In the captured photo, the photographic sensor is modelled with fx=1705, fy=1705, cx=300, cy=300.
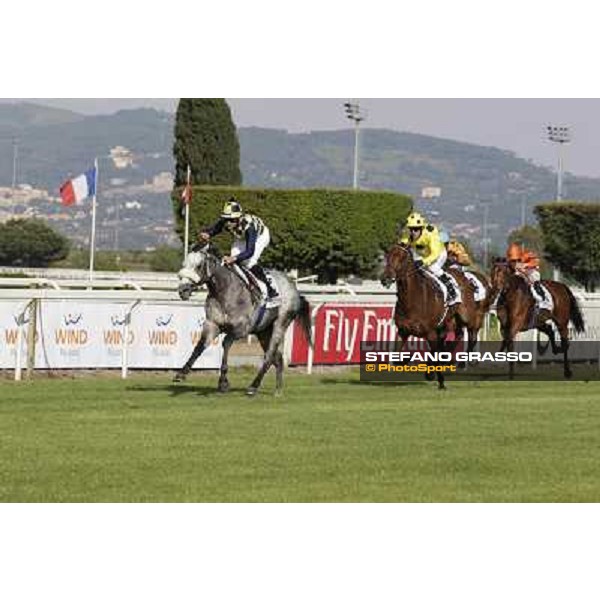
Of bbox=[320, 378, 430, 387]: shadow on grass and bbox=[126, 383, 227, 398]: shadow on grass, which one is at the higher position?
bbox=[320, 378, 430, 387]: shadow on grass

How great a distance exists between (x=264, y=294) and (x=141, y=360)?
4.30 metres

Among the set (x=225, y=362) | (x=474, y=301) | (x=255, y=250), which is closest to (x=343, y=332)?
(x=474, y=301)

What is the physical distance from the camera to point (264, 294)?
1959cm

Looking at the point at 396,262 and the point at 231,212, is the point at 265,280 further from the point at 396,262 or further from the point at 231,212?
the point at 396,262

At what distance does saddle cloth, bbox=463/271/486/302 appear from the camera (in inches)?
956

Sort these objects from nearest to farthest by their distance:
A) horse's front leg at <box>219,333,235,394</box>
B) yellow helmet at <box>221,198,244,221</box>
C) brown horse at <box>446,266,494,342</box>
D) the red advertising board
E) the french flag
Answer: yellow helmet at <box>221,198,244,221</box>
horse's front leg at <box>219,333,235,394</box>
brown horse at <box>446,266,494,342</box>
the red advertising board
the french flag

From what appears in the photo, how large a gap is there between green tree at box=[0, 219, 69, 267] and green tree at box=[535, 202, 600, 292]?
1629 inches

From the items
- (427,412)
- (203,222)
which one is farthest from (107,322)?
(203,222)

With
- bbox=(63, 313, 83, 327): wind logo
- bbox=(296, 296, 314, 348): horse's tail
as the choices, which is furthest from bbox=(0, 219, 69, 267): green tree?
bbox=(296, 296, 314, 348): horse's tail

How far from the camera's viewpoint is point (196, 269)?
18984mm

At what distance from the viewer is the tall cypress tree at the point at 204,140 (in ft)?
166

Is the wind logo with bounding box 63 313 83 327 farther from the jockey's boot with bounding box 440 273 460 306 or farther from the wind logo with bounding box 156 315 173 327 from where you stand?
the jockey's boot with bounding box 440 273 460 306

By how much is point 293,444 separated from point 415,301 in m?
7.65

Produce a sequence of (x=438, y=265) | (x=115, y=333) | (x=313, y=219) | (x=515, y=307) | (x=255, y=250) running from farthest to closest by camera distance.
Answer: (x=313, y=219)
(x=515, y=307)
(x=115, y=333)
(x=438, y=265)
(x=255, y=250)
